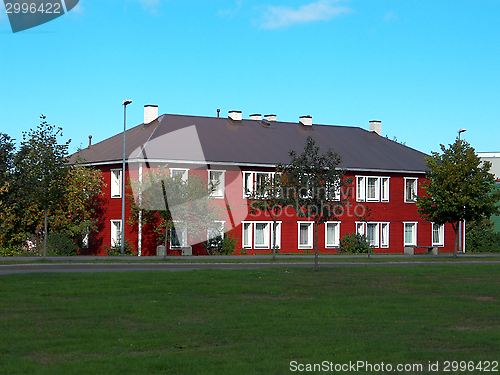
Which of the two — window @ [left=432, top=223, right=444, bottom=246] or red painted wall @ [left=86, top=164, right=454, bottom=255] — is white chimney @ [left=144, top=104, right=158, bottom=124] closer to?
red painted wall @ [left=86, top=164, right=454, bottom=255]

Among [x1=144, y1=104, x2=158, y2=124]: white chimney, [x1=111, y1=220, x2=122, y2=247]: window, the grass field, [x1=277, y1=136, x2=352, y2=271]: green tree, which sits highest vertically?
[x1=144, y1=104, x2=158, y2=124]: white chimney

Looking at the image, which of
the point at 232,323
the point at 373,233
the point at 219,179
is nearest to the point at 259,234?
the point at 219,179

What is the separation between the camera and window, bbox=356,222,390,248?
1965 inches

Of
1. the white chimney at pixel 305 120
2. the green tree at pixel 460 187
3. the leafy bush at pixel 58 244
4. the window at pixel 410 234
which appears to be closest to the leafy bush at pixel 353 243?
the window at pixel 410 234

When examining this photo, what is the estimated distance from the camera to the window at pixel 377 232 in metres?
49.9

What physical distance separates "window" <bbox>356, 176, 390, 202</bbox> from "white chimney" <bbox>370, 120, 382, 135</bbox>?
31.2ft

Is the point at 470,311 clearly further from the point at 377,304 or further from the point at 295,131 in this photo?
the point at 295,131

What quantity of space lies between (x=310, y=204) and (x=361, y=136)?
30.8 meters

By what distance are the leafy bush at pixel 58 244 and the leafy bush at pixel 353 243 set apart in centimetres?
1960

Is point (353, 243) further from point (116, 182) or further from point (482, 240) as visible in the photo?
point (116, 182)

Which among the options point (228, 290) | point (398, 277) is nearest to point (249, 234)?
point (398, 277)

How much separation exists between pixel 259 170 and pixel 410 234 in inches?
562

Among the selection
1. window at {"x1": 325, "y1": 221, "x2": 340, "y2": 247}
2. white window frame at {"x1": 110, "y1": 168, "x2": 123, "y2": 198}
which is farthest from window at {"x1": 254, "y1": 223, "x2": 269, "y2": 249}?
white window frame at {"x1": 110, "y1": 168, "x2": 123, "y2": 198}

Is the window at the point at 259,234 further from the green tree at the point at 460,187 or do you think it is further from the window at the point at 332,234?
the green tree at the point at 460,187
